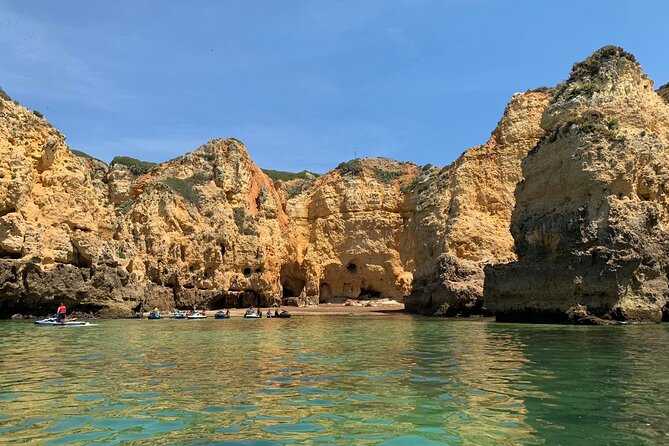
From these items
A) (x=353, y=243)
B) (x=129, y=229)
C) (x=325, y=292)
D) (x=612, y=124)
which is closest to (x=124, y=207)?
(x=129, y=229)

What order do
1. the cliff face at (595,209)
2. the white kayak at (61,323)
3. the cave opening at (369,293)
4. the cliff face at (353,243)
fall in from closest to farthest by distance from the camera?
1. the cliff face at (595,209)
2. the white kayak at (61,323)
3. the cliff face at (353,243)
4. the cave opening at (369,293)

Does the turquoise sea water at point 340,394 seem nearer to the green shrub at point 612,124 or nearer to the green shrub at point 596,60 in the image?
the green shrub at point 612,124

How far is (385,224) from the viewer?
6203cm

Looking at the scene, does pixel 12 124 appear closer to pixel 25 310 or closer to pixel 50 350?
pixel 25 310

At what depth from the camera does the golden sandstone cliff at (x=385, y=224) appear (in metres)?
27.4

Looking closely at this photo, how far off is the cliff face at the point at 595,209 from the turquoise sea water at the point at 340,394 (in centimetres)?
931

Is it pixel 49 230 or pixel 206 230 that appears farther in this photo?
pixel 206 230

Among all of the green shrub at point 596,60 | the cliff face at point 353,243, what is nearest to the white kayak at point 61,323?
the green shrub at point 596,60

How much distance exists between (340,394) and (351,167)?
56426 mm

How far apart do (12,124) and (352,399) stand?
34.2 m

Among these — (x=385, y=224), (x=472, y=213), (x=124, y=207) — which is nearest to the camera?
(x=472, y=213)

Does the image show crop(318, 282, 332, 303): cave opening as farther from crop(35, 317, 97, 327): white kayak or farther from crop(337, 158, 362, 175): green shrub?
crop(35, 317, 97, 327): white kayak

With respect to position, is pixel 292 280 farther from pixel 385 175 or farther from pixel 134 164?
pixel 134 164

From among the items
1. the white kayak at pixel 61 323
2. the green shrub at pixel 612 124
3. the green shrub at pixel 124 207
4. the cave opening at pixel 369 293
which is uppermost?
the green shrub at pixel 612 124
